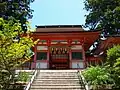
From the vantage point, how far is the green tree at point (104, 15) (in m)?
29.9

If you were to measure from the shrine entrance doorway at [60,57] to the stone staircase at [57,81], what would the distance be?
26.5 feet

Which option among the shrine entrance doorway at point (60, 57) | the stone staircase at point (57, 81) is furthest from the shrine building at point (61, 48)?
the stone staircase at point (57, 81)

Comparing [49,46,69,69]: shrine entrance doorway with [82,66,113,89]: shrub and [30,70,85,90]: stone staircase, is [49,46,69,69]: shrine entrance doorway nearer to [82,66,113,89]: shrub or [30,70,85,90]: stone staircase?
[30,70,85,90]: stone staircase

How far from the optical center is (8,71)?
11359 millimetres

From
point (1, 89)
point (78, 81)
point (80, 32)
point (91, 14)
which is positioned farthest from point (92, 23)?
point (1, 89)

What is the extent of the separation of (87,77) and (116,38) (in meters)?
7.91

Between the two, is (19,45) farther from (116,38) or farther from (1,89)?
(116,38)

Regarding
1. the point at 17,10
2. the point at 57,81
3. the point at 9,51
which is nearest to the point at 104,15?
the point at 17,10

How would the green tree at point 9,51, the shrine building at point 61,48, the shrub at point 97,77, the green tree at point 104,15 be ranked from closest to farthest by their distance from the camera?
the green tree at point 9,51 → the shrub at point 97,77 → the shrine building at point 61,48 → the green tree at point 104,15

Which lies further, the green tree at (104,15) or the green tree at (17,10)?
the green tree at (104,15)

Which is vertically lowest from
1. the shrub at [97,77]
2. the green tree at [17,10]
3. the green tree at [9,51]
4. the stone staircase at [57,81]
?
the stone staircase at [57,81]

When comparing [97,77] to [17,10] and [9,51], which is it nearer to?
[9,51]

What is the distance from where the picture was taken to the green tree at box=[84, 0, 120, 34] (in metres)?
29.9

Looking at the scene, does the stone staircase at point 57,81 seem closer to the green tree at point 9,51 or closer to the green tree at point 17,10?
the green tree at point 9,51
